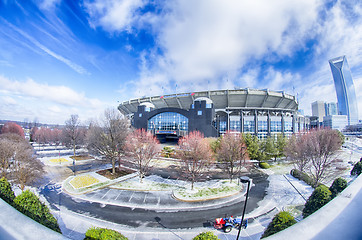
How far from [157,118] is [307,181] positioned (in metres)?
40.5

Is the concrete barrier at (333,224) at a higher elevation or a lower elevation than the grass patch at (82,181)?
higher

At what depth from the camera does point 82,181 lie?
17516mm

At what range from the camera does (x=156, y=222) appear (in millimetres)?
10516

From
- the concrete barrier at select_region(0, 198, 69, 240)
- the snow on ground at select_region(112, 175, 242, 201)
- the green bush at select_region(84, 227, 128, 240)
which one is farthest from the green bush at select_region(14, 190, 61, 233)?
the snow on ground at select_region(112, 175, 242, 201)

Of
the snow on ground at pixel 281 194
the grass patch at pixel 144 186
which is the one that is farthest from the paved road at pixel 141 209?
the grass patch at pixel 144 186

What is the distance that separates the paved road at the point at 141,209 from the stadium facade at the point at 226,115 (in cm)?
2901

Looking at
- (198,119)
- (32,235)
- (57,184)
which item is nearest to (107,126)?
(57,184)

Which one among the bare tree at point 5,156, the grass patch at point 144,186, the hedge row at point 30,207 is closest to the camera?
the hedge row at point 30,207

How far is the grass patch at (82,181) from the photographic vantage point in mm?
16375

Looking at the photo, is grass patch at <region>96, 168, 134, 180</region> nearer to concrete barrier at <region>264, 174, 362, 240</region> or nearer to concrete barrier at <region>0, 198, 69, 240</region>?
concrete barrier at <region>0, 198, 69, 240</region>

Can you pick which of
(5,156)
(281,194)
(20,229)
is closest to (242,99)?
(281,194)

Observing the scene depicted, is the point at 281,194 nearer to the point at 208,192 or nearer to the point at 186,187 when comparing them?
the point at 208,192

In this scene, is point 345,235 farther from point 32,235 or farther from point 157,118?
point 157,118

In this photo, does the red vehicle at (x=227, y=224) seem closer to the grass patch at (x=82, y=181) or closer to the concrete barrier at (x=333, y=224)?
the concrete barrier at (x=333, y=224)
